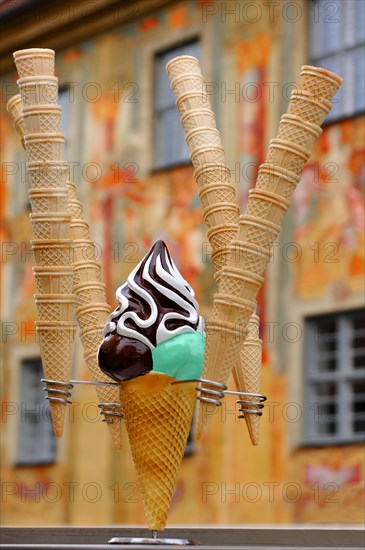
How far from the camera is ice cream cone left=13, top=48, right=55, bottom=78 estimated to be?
4.46 meters

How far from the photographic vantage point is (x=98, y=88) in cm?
1688

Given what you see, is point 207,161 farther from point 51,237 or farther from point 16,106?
point 16,106

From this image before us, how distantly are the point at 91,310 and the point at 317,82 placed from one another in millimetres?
1249

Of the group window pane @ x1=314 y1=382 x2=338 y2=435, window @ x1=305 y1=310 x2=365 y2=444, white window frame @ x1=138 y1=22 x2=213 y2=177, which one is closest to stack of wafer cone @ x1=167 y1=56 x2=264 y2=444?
window @ x1=305 y1=310 x2=365 y2=444

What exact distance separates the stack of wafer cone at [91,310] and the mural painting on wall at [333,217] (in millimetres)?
8292

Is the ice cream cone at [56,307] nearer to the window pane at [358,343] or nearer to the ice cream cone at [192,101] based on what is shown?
the ice cream cone at [192,101]

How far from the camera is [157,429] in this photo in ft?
13.3

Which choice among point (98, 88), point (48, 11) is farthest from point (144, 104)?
point (48, 11)

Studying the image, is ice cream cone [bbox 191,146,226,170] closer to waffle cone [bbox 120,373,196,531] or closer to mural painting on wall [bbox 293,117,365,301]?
waffle cone [bbox 120,373,196,531]

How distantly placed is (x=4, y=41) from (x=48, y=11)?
1.16 m

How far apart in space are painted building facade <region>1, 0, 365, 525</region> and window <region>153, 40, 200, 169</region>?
0.07 meters

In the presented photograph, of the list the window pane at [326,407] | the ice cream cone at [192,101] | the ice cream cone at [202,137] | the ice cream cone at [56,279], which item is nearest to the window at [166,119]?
the window pane at [326,407]

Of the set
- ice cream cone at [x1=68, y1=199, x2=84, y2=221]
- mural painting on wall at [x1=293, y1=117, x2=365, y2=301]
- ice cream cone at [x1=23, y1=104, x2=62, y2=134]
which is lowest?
ice cream cone at [x1=68, y1=199, x2=84, y2=221]

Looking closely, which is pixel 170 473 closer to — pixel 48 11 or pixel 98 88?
pixel 98 88
